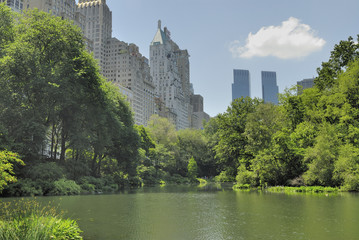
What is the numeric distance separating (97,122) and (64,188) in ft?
38.6

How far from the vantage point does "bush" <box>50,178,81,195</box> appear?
31.2 metres

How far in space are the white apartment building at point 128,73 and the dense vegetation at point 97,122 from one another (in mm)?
106332

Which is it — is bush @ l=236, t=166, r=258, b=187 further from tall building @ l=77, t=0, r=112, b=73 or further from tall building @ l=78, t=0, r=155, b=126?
tall building @ l=77, t=0, r=112, b=73

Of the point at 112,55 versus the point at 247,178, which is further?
the point at 112,55

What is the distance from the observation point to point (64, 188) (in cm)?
3219

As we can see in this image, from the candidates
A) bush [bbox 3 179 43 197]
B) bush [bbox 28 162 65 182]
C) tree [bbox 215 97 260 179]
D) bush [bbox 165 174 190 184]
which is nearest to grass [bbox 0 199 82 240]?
bush [bbox 3 179 43 197]

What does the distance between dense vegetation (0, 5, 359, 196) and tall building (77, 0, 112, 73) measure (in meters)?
116

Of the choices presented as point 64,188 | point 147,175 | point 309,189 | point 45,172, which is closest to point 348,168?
point 309,189

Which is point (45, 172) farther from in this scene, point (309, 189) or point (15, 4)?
point (15, 4)

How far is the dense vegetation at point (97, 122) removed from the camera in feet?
104

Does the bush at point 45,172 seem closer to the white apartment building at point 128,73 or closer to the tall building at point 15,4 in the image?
the tall building at point 15,4

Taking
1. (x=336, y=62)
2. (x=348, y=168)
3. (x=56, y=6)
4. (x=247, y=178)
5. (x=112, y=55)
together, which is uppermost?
(x=112, y=55)

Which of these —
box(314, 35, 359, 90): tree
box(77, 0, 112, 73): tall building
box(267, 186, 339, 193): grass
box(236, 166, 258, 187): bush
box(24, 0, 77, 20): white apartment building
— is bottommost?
box(267, 186, 339, 193): grass

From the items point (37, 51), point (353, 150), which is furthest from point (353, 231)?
point (37, 51)
